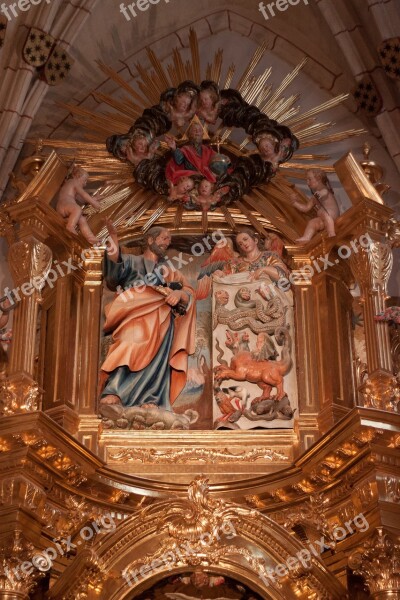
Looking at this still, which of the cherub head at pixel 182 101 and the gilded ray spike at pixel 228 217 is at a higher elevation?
the cherub head at pixel 182 101

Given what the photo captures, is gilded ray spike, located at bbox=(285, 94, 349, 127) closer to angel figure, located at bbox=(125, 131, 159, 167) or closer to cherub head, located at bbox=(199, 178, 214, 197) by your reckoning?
cherub head, located at bbox=(199, 178, 214, 197)

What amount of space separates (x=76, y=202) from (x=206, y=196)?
3.78ft

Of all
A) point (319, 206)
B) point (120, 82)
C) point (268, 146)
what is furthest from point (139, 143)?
point (319, 206)

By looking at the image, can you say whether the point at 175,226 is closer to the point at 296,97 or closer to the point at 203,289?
the point at 203,289

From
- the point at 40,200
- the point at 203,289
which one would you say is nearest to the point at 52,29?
the point at 40,200

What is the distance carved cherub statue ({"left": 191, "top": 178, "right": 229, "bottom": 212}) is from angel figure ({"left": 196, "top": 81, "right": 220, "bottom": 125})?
2.08ft

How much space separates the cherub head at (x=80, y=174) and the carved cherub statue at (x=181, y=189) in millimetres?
757

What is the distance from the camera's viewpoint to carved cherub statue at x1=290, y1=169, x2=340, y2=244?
11.0 m

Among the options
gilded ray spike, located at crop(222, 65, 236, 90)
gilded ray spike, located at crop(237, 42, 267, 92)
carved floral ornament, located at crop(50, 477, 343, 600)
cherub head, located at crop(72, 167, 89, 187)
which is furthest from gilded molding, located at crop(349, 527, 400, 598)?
gilded ray spike, located at crop(222, 65, 236, 90)

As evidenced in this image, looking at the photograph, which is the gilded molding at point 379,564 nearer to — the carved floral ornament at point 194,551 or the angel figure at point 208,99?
the carved floral ornament at point 194,551

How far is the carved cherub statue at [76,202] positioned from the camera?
36.1 ft

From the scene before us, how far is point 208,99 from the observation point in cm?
1162

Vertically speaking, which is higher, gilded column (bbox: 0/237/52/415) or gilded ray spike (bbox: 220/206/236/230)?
gilded ray spike (bbox: 220/206/236/230)

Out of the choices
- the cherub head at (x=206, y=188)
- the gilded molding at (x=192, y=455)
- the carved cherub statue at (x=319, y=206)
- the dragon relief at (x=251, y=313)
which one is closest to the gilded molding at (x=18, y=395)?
the gilded molding at (x=192, y=455)
